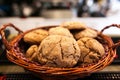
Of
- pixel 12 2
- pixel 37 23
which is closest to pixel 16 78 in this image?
pixel 37 23

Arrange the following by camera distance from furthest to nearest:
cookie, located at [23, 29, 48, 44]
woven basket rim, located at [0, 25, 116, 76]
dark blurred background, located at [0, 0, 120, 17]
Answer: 1. dark blurred background, located at [0, 0, 120, 17]
2. cookie, located at [23, 29, 48, 44]
3. woven basket rim, located at [0, 25, 116, 76]

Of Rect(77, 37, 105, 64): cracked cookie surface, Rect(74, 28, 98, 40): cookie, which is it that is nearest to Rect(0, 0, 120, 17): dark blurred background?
Rect(74, 28, 98, 40): cookie

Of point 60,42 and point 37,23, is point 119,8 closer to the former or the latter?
point 37,23

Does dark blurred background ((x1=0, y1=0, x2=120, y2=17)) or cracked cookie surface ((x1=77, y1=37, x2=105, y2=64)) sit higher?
cracked cookie surface ((x1=77, y1=37, x2=105, y2=64))

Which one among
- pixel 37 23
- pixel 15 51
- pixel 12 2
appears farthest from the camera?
pixel 12 2

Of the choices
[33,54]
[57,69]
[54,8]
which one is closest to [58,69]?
[57,69]

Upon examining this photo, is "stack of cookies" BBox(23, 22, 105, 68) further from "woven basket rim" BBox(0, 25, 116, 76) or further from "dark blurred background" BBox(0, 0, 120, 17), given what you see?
"dark blurred background" BBox(0, 0, 120, 17)

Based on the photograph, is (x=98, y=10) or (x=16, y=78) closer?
(x=16, y=78)

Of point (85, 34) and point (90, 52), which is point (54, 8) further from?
point (90, 52)
